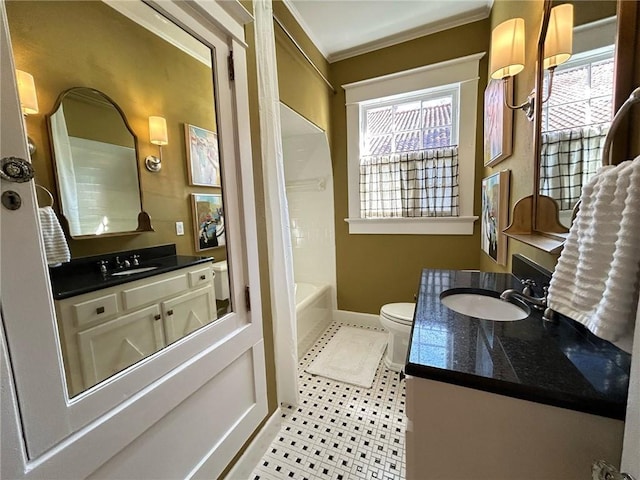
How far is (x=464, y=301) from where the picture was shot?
4.12 ft

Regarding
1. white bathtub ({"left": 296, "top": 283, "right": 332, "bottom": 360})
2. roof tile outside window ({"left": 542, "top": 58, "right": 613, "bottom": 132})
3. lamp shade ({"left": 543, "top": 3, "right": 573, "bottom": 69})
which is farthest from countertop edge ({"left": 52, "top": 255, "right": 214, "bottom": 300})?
lamp shade ({"left": 543, "top": 3, "right": 573, "bottom": 69})

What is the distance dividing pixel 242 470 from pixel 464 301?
1.34 metres

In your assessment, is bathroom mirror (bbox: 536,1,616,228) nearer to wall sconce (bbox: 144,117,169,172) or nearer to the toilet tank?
the toilet tank

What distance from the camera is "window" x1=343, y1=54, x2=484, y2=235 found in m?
2.15

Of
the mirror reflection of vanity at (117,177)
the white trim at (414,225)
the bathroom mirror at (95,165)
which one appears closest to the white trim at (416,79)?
the white trim at (414,225)

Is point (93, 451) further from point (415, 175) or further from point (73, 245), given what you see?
point (415, 175)

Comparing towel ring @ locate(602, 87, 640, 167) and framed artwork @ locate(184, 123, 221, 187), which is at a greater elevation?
framed artwork @ locate(184, 123, 221, 187)

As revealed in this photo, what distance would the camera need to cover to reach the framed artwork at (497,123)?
4.83ft

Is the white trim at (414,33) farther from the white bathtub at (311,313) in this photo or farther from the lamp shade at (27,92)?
the white bathtub at (311,313)

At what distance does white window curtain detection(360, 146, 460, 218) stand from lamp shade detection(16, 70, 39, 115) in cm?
218

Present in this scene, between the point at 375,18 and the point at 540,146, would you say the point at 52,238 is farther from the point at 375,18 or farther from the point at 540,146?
the point at 375,18

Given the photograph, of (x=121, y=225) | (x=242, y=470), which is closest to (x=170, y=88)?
(x=121, y=225)

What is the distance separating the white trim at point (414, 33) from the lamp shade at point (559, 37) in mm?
1266

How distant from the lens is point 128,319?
97 centimetres
